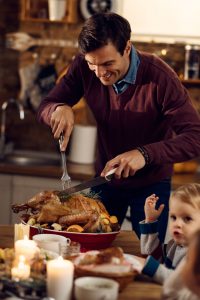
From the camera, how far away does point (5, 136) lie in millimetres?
5062

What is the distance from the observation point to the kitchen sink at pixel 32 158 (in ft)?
15.6

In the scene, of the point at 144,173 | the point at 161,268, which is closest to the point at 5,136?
the point at 144,173

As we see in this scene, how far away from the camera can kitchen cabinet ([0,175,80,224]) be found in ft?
14.5

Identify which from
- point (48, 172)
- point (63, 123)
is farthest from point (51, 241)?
point (48, 172)

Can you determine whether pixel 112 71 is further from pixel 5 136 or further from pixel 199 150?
pixel 5 136

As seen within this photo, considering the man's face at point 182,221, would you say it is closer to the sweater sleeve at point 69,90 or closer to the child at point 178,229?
the child at point 178,229

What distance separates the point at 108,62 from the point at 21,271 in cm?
105

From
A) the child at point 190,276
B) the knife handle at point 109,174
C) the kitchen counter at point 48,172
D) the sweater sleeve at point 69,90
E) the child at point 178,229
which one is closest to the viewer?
the child at point 190,276

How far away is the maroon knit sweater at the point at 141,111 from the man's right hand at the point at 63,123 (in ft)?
0.44

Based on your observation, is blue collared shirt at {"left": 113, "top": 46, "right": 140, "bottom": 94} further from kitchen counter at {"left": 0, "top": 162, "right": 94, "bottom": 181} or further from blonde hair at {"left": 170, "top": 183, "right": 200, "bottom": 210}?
kitchen counter at {"left": 0, "top": 162, "right": 94, "bottom": 181}

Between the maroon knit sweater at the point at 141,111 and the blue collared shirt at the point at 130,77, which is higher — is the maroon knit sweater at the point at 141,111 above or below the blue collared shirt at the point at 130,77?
below

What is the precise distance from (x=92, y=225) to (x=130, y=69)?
0.79m

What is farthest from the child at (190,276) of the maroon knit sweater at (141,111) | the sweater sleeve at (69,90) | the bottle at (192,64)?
the bottle at (192,64)

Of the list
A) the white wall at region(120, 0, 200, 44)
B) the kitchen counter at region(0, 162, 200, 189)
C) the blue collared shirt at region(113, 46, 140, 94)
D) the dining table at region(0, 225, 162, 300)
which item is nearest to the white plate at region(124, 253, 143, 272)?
the dining table at region(0, 225, 162, 300)
